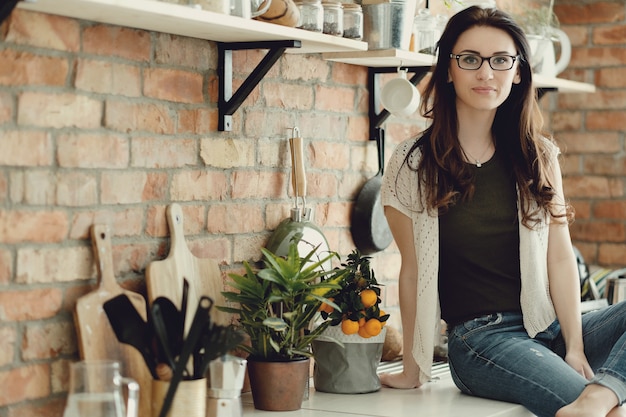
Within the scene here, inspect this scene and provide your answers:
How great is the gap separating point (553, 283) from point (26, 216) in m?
1.28

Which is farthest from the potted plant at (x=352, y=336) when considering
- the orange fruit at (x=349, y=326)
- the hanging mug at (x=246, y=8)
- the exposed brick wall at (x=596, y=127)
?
the exposed brick wall at (x=596, y=127)

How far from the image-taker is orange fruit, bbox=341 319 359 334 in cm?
236

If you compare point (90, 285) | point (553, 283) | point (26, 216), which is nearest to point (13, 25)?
point (26, 216)

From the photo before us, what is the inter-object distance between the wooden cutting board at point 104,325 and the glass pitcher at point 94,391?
25cm

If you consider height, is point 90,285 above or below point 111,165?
below

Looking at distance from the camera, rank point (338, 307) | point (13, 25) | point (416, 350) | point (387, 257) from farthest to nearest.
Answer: point (387, 257)
point (416, 350)
point (338, 307)
point (13, 25)

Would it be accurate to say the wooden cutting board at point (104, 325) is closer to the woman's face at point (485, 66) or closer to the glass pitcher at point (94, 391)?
the glass pitcher at point (94, 391)

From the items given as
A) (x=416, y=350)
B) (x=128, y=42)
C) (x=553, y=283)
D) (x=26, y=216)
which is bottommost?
(x=416, y=350)

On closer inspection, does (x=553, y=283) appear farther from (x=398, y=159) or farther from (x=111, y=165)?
(x=111, y=165)

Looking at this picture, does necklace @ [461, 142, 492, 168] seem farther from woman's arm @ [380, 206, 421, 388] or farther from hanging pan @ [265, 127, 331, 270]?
hanging pan @ [265, 127, 331, 270]

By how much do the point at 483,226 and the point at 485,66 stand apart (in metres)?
0.38

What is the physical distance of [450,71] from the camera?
251 centimetres

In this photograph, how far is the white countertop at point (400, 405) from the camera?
2.20 meters

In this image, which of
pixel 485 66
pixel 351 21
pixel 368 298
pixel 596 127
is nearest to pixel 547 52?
pixel 596 127
